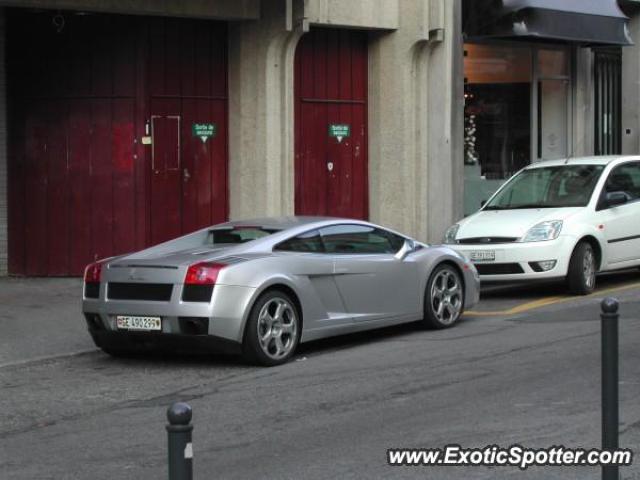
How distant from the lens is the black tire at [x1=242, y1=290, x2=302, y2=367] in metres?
10.2

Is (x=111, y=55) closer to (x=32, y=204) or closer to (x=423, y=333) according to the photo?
(x=32, y=204)

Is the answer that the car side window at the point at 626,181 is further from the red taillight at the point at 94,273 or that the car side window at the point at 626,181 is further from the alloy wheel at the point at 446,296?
the red taillight at the point at 94,273

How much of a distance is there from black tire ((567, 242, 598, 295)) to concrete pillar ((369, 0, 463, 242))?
18.2 feet

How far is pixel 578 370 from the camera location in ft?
31.9

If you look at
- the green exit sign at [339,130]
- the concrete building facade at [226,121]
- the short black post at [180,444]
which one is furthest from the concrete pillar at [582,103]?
the short black post at [180,444]

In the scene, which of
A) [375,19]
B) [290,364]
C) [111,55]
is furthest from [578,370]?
[375,19]

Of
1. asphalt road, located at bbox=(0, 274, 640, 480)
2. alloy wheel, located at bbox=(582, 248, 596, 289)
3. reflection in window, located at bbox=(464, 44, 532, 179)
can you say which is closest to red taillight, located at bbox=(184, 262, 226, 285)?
asphalt road, located at bbox=(0, 274, 640, 480)

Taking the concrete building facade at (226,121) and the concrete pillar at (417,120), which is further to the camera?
the concrete pillar at (417,120)

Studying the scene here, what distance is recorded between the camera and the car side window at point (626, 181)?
15.7 m

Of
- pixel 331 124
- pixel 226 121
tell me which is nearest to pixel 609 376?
pixel 226 121

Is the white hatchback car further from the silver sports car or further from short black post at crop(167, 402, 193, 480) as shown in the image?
short black post at crop(167, 402, 193, 480)

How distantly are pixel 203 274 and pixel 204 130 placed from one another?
319 inches

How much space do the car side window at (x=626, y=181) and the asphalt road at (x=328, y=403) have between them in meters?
3.27

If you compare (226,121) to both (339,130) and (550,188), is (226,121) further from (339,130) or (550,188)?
(550,188)
